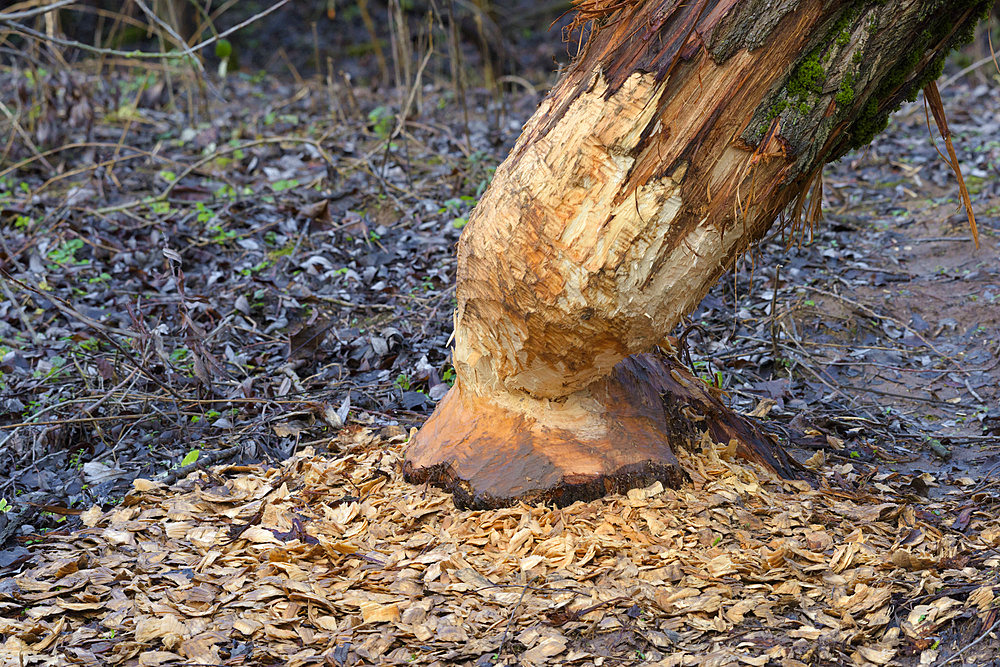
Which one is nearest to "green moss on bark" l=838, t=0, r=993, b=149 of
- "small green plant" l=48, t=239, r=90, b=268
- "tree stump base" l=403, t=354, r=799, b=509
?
"tree stump base" l=403, t=354, r=799, b=509

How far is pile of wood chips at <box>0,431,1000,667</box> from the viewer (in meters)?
1.92

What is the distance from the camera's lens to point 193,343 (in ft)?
10.4

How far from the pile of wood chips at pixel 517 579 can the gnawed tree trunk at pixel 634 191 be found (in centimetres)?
19

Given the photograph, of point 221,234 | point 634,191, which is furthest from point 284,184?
point 634,191

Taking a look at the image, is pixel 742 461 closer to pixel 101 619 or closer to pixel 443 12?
pixel 101 619

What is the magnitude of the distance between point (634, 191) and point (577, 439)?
855 millimetres

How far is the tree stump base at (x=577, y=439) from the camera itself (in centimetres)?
245

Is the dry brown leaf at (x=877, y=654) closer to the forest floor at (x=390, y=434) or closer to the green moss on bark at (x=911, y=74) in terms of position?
the forest floor at (x=390, y=434)

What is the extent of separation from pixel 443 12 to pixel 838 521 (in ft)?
26.6

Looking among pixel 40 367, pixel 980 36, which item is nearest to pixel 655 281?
pixel 40 367

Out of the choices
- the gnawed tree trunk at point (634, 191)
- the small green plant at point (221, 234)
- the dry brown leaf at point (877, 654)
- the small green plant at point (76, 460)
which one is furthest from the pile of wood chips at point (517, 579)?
the small green plant at point (221, 234)

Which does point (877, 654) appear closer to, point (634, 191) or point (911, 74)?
point (634, 191)

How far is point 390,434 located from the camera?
303cm

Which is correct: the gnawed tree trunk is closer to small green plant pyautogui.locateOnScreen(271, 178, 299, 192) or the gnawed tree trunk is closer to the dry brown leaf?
the dry brown leaf
